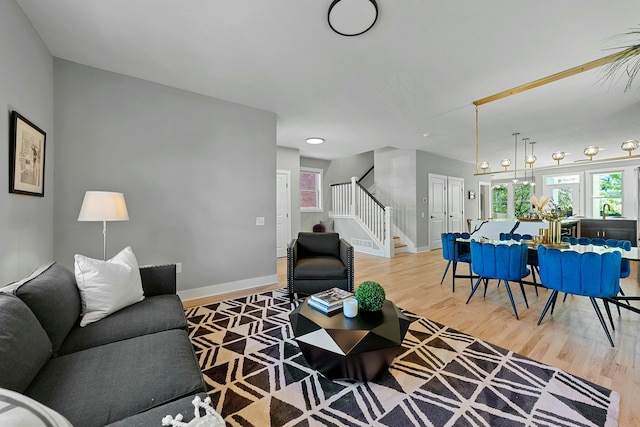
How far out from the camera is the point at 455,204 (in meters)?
A: 7.70

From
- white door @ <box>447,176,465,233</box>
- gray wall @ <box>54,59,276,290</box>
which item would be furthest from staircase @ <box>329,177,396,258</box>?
gray wall @ <box>54,59,276,290</box>

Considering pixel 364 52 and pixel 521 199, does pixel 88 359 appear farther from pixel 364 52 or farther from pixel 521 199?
pixel 521 199

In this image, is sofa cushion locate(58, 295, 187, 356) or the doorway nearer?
sofa cushion locate(58, 295, 187, 356)

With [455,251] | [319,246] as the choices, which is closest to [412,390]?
[319,246]

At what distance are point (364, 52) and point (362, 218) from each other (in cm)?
464

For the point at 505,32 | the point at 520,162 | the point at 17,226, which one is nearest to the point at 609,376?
the point at 505,32

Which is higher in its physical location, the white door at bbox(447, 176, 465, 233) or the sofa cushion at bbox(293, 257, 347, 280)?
the white door at bbox(447, 176, 465, 233)

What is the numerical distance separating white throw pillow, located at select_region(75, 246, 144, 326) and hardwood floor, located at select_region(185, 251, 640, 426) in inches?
56.5

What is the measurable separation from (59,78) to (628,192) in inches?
473

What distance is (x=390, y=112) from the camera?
406 centimetres

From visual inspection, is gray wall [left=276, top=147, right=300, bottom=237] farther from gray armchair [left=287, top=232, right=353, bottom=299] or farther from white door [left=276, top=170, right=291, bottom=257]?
gray armchair [left=287, top=232, right=353, bottom=299]

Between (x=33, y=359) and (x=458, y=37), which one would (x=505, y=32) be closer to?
(x=458, y=37)

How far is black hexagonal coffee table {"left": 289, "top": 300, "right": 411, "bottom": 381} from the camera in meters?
1.57

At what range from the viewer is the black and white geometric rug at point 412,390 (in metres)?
1.47
